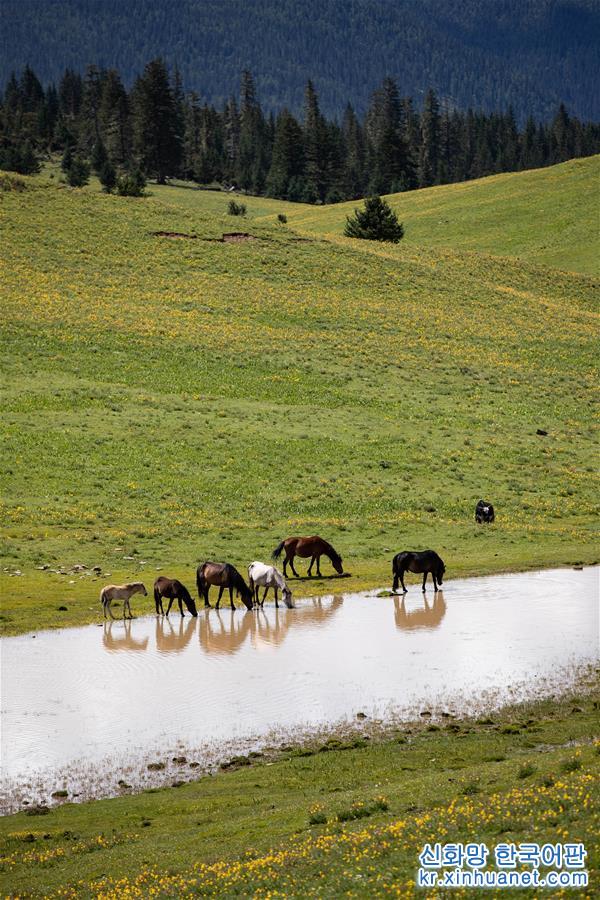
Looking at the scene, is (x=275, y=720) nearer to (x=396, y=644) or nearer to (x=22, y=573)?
(x=396, y=644)

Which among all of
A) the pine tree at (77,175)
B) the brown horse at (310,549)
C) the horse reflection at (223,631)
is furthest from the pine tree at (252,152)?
the horse reflection at (223,631)

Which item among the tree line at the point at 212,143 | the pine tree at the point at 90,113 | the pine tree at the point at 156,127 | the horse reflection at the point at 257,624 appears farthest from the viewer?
the pine tree at the point at 90,113

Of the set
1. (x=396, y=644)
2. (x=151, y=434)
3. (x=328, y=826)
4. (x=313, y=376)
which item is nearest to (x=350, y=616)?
(x=396, y=644)

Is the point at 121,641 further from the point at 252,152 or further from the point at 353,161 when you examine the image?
the point at 252,152

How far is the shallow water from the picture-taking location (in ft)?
66.9

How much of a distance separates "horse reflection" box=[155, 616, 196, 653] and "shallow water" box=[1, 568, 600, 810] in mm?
54

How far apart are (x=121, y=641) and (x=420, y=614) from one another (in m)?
8.19

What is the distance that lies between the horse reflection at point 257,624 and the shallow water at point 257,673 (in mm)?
52

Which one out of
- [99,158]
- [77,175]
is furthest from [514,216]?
[99,158]

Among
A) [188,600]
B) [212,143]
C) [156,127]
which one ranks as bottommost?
[188,600]

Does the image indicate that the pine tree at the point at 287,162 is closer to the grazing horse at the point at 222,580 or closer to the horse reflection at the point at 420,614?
the horse reflection at the point at 420,614

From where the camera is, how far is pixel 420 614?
30.8m

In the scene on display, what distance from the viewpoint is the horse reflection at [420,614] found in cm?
2959

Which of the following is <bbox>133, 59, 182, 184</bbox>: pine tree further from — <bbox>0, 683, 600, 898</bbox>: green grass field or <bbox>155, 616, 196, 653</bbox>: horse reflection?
<bbox>0, 683, 600, 898</bbox>: green grass field
